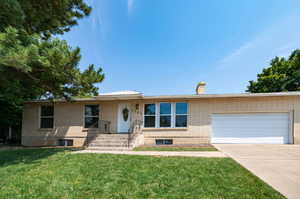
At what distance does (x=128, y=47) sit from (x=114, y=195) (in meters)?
12.4

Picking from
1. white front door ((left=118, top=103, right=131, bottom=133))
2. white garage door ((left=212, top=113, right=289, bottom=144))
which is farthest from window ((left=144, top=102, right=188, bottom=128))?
white garage door ((left=212, top=113, right=289, bottom=144))

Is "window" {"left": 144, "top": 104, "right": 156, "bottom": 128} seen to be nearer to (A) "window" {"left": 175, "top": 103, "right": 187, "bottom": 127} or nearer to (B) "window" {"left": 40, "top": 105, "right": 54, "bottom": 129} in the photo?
(A) "window" {"left": 175, "top": 103, "right": 187, "bottom": 127}

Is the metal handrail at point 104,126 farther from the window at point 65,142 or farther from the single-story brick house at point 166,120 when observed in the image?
the window at point 65,142

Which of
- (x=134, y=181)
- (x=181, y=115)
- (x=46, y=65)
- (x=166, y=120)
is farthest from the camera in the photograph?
(x=166, y=120)

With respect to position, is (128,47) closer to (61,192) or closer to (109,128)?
(109,128)

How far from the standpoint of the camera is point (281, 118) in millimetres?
8461

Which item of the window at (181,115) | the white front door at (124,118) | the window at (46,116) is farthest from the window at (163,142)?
the window at (46,116)

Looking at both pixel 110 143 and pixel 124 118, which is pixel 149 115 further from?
pixel 110 143

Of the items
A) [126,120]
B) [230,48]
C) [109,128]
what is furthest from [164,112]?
[230,48]

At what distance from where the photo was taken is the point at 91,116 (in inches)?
389

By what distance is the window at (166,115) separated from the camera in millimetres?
9148

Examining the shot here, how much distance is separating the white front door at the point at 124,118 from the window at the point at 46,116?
4.80 m

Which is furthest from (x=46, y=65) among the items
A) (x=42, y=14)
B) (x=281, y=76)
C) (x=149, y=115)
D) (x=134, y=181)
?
(x=281, y=76)

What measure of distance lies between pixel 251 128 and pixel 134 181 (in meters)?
8.32
